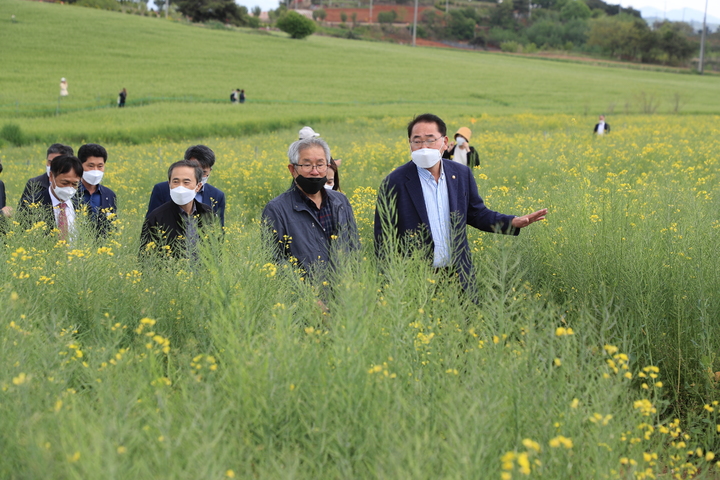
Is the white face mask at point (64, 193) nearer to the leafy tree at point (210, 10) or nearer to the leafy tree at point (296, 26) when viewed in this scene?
the leafy tree at point (296, 26)

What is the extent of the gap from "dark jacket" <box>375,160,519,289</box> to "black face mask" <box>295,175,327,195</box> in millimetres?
415

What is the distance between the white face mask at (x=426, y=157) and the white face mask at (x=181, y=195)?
1.82 metres

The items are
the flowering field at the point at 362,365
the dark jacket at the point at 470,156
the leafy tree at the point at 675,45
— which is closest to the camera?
the flowering field at the point at 362,365

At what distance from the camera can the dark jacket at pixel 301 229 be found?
3.88m

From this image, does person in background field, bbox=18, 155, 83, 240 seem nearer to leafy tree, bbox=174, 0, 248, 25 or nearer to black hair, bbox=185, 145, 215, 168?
black hair, bbox=185, 145, 215, 168

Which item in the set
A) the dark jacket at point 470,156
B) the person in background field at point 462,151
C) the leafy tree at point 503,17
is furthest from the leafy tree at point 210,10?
the person in background field at point 462,151

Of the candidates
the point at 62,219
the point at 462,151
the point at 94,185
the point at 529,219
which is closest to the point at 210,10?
the point at 462,151

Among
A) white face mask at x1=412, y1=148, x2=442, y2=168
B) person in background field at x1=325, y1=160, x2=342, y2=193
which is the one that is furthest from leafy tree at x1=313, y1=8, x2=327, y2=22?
white face mask at x1=412, y1=148, x2=442, y2=168

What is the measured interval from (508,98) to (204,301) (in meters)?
40.3

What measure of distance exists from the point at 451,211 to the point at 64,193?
138 inches

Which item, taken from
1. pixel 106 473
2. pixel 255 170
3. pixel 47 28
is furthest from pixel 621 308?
pixel 47 28

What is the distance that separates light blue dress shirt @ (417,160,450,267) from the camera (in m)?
3.99

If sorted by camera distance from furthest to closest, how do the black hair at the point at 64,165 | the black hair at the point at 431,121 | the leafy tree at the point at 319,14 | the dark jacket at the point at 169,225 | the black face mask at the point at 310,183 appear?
the leafy tree at the point at 319,14, the black hair at the point at 64,165, the dark jacket at the point at 169,225, the black hair at the point at 431,121, the black face mask at the point at 310,183

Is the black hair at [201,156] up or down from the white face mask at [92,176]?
up
